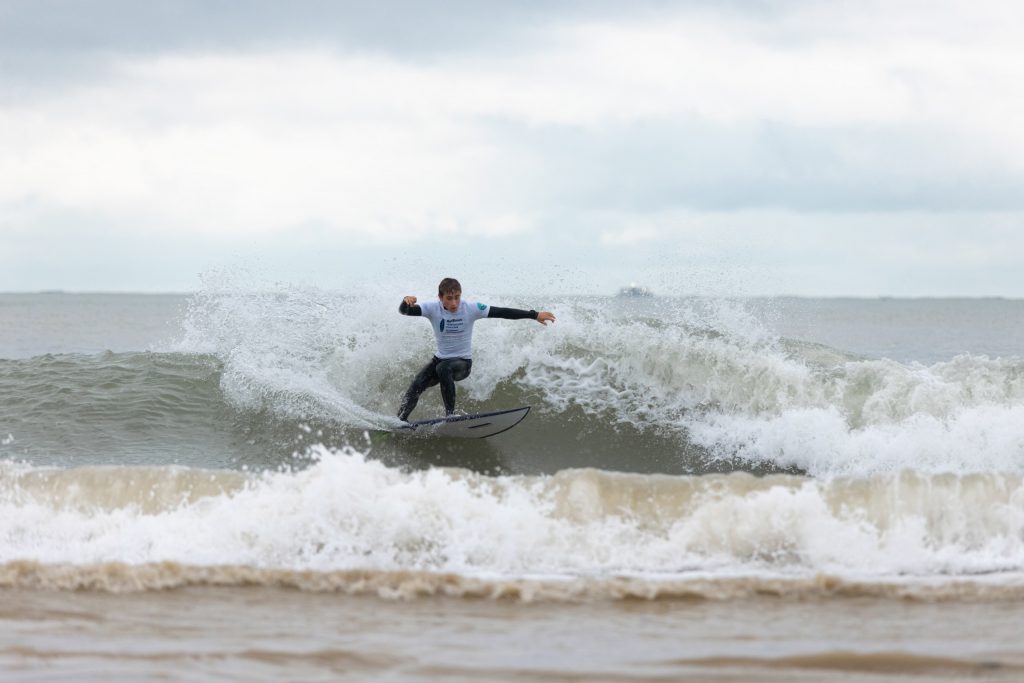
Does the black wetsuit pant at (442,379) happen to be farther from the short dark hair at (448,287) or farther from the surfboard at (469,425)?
the short dark hair at (448,287)

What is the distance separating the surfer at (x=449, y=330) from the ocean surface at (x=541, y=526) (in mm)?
612

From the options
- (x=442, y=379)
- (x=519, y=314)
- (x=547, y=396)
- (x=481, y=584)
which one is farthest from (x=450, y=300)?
(x=481, y=584)

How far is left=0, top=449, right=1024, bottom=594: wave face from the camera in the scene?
642 cm

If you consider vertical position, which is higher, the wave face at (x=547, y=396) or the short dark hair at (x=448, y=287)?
the short dark hair at (x=448, y=287)

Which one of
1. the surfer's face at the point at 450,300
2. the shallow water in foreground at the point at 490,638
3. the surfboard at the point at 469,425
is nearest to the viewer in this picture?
the shallow water in foreground at the point at 490,638

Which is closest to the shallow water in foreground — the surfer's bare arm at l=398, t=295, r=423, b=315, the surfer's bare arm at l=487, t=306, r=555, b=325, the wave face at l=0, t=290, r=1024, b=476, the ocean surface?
the ocean surface

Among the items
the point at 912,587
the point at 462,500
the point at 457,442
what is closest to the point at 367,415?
the point at 457,442

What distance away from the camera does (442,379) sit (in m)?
11.4

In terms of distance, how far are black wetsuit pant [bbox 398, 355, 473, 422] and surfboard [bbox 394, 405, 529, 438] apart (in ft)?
0.57

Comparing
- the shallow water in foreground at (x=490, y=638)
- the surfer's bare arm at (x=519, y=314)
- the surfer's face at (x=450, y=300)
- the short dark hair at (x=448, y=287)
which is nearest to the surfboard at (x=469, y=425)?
the surfer's bare arm at (x=519, y=314)

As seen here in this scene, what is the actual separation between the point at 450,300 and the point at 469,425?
4.75 ft

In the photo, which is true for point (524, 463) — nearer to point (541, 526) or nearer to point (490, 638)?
point (541, 526)

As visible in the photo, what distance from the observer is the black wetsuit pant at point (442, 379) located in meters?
11.3

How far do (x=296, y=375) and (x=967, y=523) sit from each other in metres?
8.58
